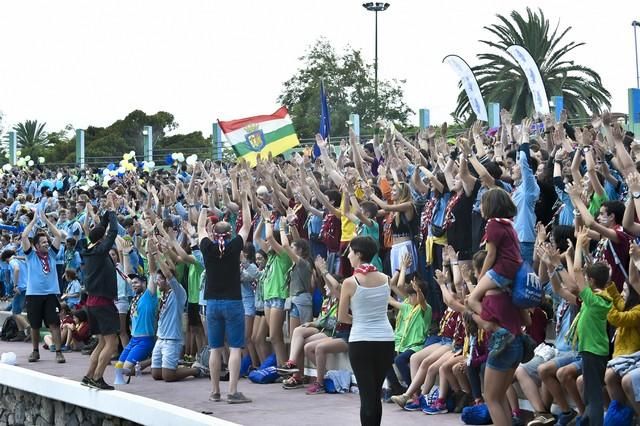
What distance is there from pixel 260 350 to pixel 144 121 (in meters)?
48.7

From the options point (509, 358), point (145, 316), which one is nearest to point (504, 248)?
point (509, 358)

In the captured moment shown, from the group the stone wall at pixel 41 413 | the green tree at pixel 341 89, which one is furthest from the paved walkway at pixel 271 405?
the green tree at pixel 341 89

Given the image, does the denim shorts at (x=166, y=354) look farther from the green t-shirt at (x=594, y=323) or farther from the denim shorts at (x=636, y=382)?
the denim shorts at (x=636, y=382)

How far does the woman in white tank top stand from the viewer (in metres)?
9.16

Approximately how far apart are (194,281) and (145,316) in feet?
2.68

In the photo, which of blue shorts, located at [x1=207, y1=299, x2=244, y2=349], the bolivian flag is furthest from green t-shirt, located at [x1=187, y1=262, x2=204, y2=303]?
the bolivian flag

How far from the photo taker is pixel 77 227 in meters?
20.2

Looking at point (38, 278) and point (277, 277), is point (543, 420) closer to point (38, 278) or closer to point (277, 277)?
point (277, 277)

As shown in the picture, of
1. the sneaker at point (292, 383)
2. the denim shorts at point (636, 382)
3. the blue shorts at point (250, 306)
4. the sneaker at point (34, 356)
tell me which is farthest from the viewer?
the sneaker at point (34, 356)

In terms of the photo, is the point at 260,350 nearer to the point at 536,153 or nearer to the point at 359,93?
the point at 536,153

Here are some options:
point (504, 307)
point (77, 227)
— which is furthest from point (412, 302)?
point (77, 227)

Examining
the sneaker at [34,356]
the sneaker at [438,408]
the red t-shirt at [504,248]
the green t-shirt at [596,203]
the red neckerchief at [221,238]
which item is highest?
the green t-shirt at [596,203]

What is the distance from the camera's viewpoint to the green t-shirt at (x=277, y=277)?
45.8ft

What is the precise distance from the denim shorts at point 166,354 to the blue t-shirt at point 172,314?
8 cm
